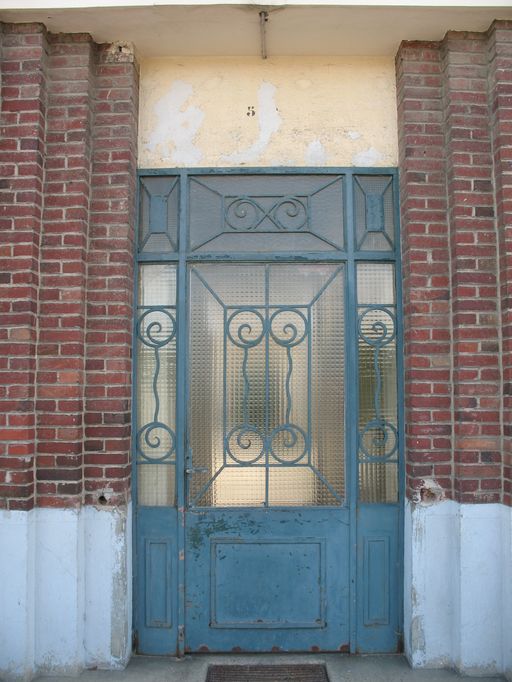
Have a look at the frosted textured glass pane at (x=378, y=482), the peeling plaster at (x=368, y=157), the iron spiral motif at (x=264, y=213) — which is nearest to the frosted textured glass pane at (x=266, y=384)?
the frosted textured glass pane at (x=378, y=482)

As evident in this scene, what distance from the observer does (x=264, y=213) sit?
11.9 ft

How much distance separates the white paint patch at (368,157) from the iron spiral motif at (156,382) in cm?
158

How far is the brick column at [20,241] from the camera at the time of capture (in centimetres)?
316

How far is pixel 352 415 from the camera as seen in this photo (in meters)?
3.50

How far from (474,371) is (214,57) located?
2.63 meters

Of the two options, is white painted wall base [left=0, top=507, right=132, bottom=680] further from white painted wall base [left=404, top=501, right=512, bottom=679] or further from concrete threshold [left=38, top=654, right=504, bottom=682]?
white painted wall base [left=404, top=501, right=512, bottom=679]

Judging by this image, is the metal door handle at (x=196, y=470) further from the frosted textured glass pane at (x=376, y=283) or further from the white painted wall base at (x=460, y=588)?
the frosted textured glass pane at (x=376, y=283)

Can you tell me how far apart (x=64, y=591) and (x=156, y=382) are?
1.34 m

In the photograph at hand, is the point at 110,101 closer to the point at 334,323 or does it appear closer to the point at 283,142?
the point at 283,142

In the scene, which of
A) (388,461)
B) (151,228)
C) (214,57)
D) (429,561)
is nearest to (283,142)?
(214,57)

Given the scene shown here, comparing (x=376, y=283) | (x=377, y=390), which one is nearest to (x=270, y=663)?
(x=377, y=390)

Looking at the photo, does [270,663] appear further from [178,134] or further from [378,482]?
[178,134]

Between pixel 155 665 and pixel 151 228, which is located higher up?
pixel 151 228

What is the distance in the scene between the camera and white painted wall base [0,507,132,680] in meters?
3.12
